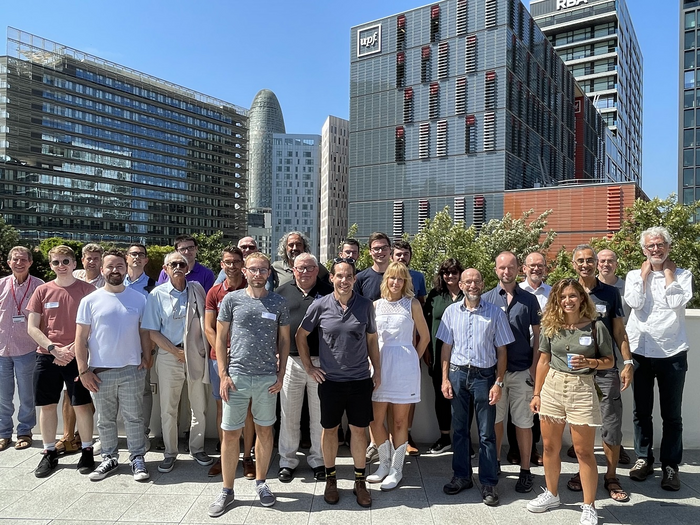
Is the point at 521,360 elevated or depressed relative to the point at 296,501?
elevated

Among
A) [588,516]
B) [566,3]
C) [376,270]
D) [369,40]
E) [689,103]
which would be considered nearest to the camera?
[588,516]

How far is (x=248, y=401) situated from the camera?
12.5 feet

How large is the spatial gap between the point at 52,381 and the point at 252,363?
88.7 inches

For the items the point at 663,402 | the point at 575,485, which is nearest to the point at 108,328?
the point at 575,485

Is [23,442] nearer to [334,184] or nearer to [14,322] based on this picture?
[14,322]

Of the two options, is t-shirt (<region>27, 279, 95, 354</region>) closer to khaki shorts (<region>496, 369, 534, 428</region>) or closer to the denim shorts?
the denim shorts

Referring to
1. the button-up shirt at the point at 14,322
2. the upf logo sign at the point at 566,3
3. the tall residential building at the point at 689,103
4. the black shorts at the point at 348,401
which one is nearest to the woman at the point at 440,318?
the black shorts at the point at 348,401

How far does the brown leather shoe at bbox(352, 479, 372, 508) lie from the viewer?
3.71m

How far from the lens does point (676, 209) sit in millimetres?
16172

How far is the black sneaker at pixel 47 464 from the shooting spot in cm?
418

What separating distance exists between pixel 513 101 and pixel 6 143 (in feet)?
297

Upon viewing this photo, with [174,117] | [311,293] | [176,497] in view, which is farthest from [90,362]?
[174,117]

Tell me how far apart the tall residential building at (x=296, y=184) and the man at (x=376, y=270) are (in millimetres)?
137931

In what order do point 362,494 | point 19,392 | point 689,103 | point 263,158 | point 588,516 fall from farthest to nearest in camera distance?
point 263,158 < point 689,103 < point 19,392 < point 362,494 < point 588,516
